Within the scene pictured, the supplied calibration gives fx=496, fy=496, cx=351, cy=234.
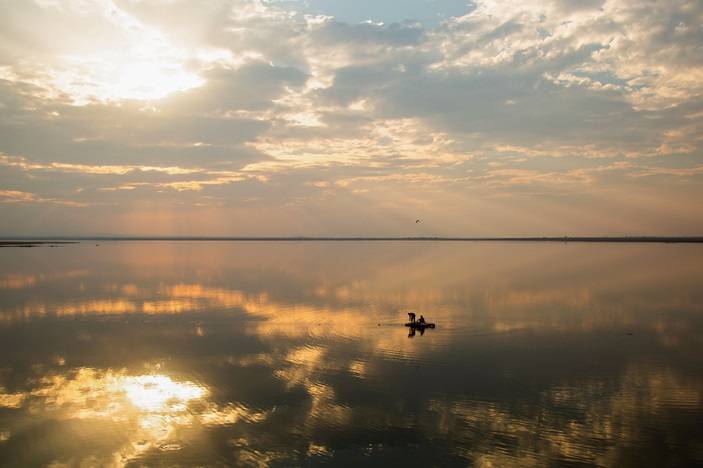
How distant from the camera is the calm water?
14.5 meters

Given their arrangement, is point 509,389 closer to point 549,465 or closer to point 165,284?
point 549,465

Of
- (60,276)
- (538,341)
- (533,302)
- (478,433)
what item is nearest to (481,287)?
(533,302)

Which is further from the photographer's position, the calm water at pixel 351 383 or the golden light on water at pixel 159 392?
the golden light on water at pixel 159 392

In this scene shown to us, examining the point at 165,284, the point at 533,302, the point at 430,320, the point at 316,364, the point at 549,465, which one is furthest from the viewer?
the point at 165,284

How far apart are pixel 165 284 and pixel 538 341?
144 feet

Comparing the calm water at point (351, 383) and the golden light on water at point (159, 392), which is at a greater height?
the calm water at point (351, 383)

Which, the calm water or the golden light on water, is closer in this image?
the calm water

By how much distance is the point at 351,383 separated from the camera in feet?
67.1

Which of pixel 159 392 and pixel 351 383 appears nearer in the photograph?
pixel 159 392

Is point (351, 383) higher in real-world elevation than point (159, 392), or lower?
higher

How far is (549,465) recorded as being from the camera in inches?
526

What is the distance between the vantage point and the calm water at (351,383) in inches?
573

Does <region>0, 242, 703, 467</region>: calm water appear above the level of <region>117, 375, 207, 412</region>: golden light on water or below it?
above

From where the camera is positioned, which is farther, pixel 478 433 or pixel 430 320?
pixel 430 320
